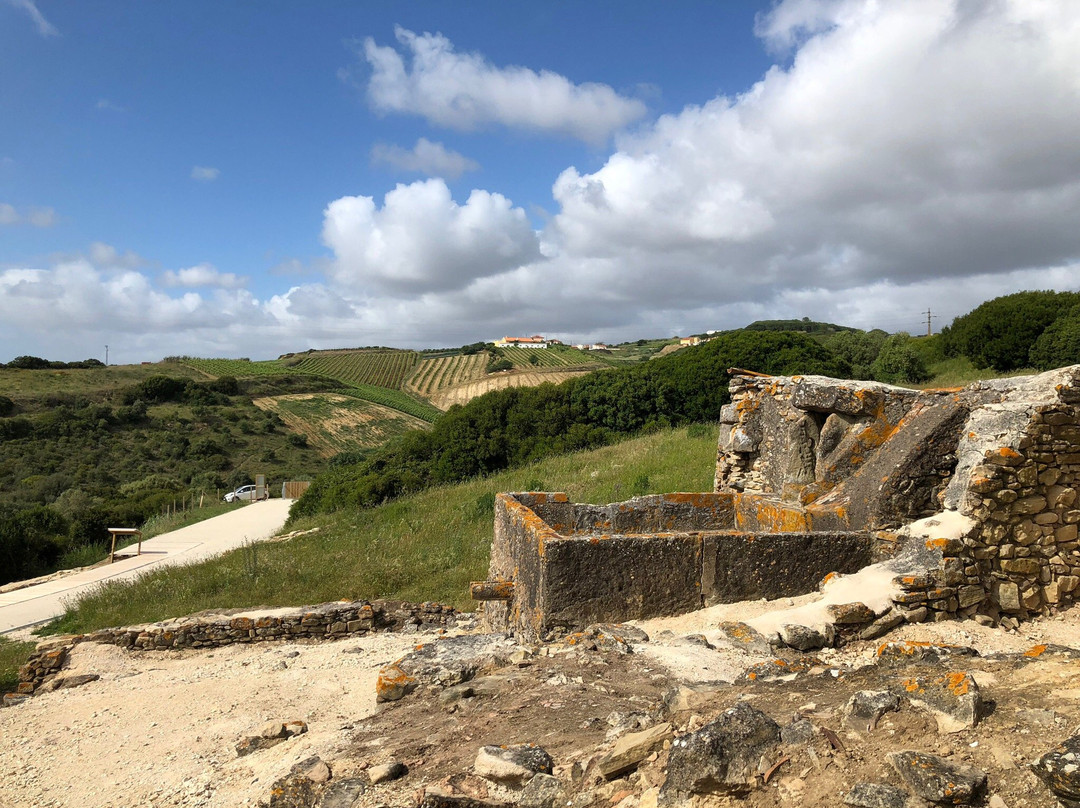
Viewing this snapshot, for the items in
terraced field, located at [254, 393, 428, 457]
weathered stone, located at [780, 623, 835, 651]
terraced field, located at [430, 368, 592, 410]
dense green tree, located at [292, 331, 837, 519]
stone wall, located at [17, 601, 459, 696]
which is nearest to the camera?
weathered stone, located at [780, 623, 835, 651]

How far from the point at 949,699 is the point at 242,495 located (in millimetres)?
36630

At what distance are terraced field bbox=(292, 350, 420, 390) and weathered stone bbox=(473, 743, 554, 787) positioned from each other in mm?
66851

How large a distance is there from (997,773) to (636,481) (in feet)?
37.2

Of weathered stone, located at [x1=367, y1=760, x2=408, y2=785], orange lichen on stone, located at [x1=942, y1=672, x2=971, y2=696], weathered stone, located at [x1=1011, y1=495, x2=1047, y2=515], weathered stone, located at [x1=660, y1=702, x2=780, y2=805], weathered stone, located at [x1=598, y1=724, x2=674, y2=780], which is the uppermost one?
weathered stone, located at [x1=1011, y1=495, x2=1047, y2=515]

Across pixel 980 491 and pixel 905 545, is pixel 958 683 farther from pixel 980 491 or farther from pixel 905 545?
pixel 980 491

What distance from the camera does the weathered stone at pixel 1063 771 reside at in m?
1.98

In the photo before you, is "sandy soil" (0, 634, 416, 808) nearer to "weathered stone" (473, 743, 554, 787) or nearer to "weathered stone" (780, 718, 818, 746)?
"weathered stone" (473, 743, 554, 787)

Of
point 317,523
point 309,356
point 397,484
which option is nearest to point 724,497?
point 317,523

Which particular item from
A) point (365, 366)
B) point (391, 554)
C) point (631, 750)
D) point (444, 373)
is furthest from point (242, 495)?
point (365, 366)

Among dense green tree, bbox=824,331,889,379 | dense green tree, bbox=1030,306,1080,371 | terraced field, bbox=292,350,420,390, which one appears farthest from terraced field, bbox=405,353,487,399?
dense green tree, bbox=1030,306,1080,371

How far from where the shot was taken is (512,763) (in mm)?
2902

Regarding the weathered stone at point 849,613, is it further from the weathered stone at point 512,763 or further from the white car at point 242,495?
the white car at point 242,495

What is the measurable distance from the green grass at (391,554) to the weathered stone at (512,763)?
6.98 m

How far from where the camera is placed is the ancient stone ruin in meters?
5.06
